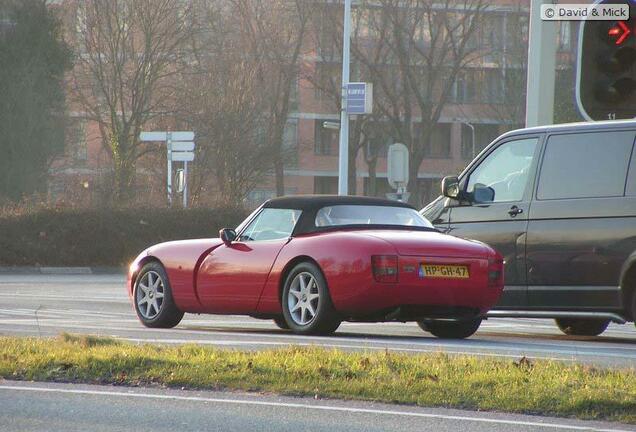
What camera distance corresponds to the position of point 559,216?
14.3 m

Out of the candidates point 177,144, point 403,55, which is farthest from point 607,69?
point 403,55

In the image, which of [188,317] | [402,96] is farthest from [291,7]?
[188,317]

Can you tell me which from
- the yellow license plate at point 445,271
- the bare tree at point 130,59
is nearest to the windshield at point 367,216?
the yellow license plate at point 445,271

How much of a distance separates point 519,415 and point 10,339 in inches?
198

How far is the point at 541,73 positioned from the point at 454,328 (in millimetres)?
5207

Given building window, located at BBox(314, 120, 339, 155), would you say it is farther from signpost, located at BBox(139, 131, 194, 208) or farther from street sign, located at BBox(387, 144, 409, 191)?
street sign, located at BBox(387, 144, 409, 191)

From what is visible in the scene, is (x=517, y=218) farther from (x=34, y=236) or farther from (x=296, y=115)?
(x=296, y=115)

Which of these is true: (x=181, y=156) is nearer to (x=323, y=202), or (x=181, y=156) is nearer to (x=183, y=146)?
(x=183, y=146)

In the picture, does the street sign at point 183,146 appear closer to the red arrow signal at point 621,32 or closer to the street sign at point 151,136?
the street sign at point 151,136

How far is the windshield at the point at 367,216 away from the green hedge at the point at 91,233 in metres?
21.7

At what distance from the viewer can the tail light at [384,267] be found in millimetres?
13352

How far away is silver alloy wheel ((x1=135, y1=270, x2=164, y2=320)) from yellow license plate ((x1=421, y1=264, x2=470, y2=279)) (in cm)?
325

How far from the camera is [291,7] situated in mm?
67750

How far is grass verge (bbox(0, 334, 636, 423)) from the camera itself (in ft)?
29.5
